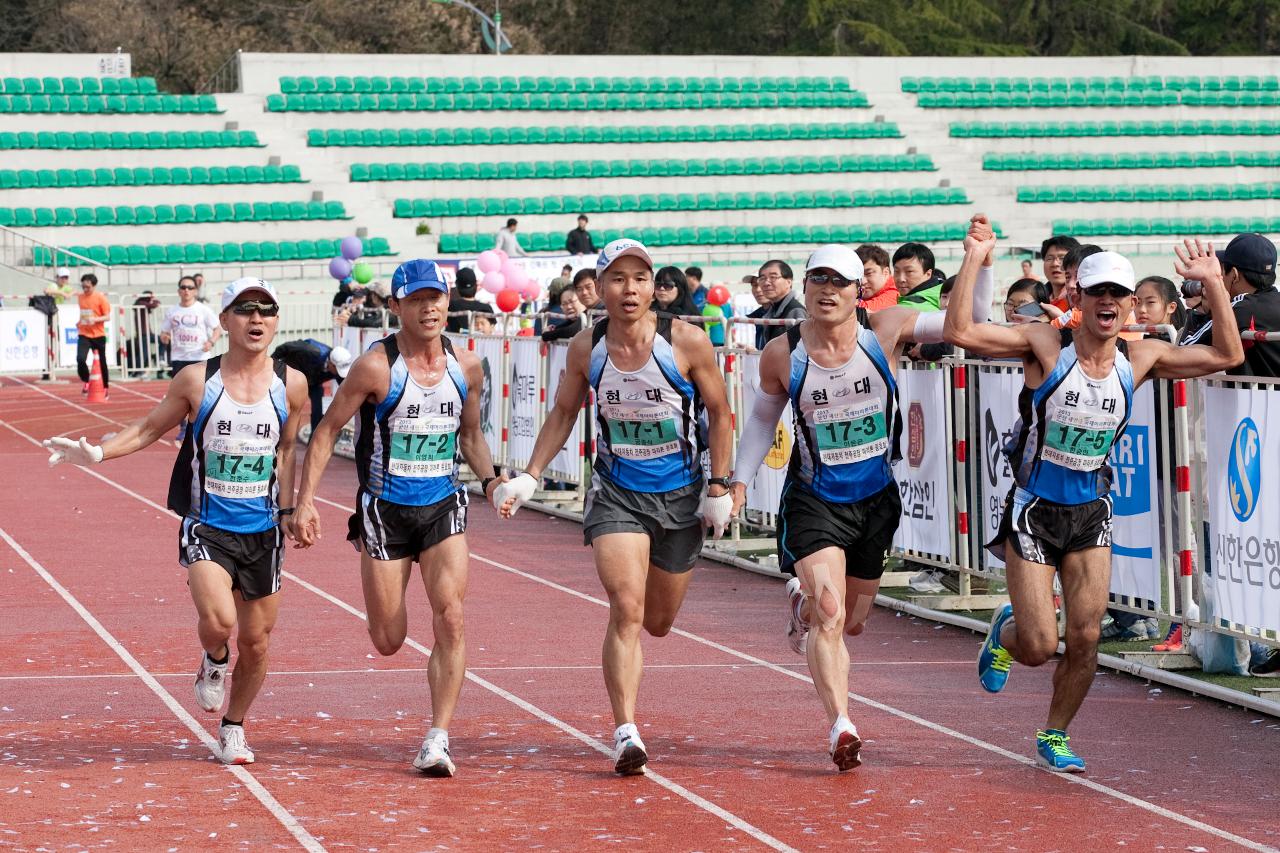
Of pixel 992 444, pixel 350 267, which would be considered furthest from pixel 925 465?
pixel 350 267

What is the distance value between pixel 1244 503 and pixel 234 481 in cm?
424

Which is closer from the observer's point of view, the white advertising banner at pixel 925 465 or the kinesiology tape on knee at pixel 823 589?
the kinesiology tape on knee at pixel 823 589

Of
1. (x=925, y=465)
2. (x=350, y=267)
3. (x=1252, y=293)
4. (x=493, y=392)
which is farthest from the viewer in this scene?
(x=350, y=267)

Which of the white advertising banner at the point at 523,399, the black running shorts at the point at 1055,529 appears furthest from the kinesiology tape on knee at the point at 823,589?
the white advertising banner at the point at 523,399

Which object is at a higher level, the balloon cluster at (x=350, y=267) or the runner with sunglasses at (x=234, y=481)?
the balloon cluster at (x=350, y=267)

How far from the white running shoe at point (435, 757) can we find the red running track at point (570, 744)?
64 mm

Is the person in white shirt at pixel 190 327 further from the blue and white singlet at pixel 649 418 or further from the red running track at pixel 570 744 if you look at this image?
the blue and white singlet at pixel 649 418

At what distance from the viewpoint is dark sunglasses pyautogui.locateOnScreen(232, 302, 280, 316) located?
284 inches

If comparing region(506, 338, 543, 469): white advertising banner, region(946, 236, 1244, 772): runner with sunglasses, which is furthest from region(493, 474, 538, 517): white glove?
region(506, 338, 543, 469): white advertising banner

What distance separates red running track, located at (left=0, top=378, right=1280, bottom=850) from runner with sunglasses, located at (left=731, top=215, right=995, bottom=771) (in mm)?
613

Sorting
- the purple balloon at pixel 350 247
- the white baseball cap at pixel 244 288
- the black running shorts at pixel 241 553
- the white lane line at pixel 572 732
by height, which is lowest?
the white lane line at pixel 572 732

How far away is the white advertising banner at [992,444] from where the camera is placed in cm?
992

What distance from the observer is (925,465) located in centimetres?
1099

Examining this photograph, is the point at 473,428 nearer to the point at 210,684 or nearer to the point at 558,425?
the point at 558,425
